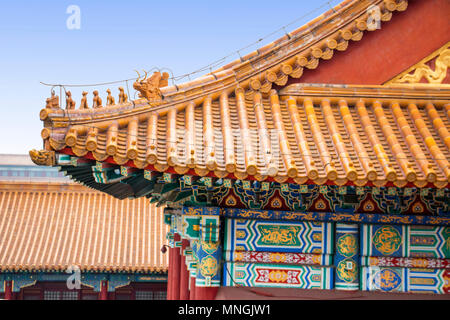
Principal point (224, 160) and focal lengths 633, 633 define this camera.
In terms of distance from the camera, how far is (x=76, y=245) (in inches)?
882

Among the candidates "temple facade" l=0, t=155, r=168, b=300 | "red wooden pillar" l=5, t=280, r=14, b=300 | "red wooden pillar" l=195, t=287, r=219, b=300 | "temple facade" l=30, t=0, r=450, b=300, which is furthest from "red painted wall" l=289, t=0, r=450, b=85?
"red wooden pillar" l=5, t=280, r=14, b=300

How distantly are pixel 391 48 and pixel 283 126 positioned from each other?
2144 millimetres

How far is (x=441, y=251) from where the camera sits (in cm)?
813

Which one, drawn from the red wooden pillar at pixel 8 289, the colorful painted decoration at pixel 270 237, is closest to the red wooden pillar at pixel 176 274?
the colorful painted decoration at pixel 270 237

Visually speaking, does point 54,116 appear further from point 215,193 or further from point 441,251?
point 441,251

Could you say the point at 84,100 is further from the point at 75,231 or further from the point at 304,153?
the point at 75,231

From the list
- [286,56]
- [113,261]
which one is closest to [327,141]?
[286,56]

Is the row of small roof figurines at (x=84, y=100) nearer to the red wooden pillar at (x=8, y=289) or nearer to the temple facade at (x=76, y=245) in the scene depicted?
the temple facade at (x=76, y=245)

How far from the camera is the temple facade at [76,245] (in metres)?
21.3

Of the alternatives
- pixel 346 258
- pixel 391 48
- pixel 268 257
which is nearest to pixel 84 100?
pixel 268 257

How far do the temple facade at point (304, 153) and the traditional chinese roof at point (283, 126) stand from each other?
0.02m

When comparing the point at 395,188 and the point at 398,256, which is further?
the point at 398,256

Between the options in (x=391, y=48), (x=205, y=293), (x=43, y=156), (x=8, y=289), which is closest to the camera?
(x=43, y=156)
